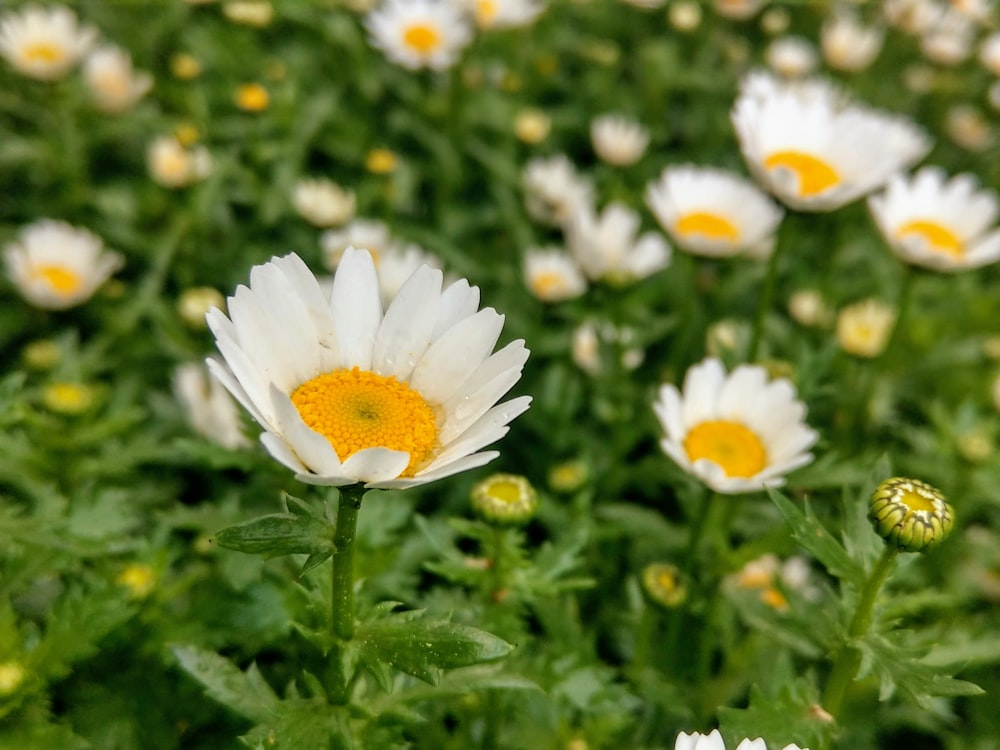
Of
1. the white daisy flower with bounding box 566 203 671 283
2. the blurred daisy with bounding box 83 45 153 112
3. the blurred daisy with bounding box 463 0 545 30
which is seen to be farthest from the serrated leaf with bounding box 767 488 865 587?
the blurred daisy with bounding box 83 45 153 112

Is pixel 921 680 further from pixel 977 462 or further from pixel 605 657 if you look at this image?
pixel 977 462

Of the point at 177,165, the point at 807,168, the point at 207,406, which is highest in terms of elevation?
the point at 807,168

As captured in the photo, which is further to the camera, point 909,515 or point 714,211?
point 714,211

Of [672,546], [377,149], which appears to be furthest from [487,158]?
[672,546]

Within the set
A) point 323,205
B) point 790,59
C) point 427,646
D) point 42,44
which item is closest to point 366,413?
point 427,646

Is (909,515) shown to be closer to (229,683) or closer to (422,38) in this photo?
(229,683)

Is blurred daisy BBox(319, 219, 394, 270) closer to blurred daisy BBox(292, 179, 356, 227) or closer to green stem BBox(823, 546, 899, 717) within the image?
blurred daisy BBox(292, 179, 356, 227)
